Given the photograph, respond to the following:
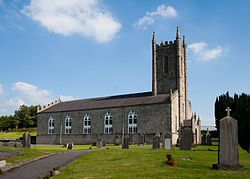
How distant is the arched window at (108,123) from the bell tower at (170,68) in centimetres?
948

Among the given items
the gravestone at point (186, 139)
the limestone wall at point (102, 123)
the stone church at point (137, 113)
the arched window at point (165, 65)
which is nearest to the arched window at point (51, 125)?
the stone church at point (137, 113)

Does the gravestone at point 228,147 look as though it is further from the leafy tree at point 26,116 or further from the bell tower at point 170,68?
the leafy tree at point 26,116

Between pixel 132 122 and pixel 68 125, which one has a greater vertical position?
pixel 132 122

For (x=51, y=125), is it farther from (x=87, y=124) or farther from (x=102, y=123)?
(x=102, y=123)

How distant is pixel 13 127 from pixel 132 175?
103 meters

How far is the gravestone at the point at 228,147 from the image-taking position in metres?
13.6

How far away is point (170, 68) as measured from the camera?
57312 mm

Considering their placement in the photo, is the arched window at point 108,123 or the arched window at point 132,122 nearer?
the arched window at point 132,122

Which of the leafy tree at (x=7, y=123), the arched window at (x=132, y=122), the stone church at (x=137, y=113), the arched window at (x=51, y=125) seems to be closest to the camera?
the stone church at (x=137, y=113)

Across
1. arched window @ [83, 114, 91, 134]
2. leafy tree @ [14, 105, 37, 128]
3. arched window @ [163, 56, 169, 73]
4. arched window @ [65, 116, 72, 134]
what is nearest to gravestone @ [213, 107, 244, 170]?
arched window @ [163, 56, 169, 73]

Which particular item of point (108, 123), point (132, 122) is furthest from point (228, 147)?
point (108, 123)

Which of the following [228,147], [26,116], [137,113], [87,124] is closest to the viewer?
[228,147]

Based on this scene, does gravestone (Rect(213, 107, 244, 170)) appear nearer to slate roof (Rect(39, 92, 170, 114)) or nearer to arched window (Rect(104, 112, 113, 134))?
slate roof (Rect(39, 92, 170, 114))

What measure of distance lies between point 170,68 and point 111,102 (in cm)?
1285
